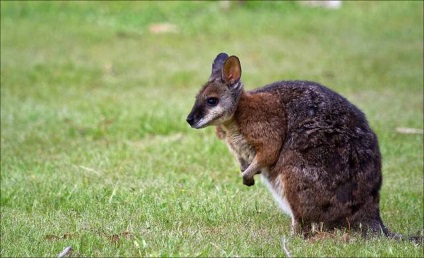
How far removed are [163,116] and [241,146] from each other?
5.78 metres

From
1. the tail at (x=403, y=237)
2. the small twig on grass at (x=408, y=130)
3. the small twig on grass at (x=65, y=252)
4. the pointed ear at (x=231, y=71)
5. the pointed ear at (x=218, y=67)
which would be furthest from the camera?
the small twig on grass at (x=408, y=130)

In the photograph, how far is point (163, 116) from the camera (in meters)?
12.5

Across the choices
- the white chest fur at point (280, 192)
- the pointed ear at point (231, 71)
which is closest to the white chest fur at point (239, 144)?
the white chest fur at point (280, 192)

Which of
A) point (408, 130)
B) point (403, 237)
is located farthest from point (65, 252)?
point (408, 130)

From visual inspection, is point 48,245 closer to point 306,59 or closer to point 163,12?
point 306,59

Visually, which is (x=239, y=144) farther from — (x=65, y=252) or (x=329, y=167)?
(x=65, y=252)

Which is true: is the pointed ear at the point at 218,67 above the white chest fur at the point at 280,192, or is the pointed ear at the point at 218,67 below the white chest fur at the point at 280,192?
above

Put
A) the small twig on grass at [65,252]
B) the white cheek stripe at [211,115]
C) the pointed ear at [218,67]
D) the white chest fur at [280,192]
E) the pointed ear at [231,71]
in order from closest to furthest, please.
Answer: the small twig on grass at [65,252], the white chest fur at [280,192], the white cheek stripe at [211,115], the pointed ear at [231,71], the pointed ear at [218,67]

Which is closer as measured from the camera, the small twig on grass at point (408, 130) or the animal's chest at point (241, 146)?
the animal's chest at point (241, 146)

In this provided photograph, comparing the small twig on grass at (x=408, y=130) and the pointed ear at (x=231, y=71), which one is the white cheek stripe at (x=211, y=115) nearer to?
the pointed ear at (x=231, y=71)

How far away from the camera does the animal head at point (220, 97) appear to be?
6.64 metres

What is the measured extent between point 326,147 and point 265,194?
2356 mm

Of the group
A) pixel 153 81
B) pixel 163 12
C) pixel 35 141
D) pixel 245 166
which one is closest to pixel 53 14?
pixel 163 12

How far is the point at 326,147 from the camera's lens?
640 cm
